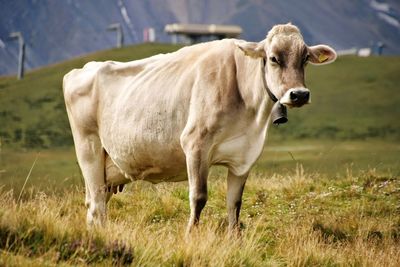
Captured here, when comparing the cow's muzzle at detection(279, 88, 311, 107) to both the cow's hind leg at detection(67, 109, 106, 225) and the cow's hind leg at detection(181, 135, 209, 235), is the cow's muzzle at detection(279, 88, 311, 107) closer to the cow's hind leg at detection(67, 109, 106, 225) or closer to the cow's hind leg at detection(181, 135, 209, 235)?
the cow's hind leg at detection(181, 135, 209, 235)

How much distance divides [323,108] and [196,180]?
207ft

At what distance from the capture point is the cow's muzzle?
8.73 meters

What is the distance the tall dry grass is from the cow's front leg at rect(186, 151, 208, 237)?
0.37 meters

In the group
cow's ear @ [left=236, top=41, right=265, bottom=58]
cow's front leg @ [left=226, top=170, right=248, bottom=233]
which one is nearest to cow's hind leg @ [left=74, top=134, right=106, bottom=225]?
cow's front leg @ [left=226, top=170, right=248, bottom=233]

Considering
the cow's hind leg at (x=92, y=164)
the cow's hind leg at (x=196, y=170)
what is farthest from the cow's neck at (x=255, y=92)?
the cow's hind leg at (x=92, y=164)

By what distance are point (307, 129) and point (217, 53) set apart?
5678cm

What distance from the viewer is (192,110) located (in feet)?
31.6

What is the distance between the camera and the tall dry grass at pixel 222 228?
7.39m

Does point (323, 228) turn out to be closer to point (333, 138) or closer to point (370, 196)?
point (370, 196)

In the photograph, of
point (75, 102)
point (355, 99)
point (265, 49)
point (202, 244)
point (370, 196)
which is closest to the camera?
point (202, 244)

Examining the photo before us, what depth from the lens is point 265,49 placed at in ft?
30.8

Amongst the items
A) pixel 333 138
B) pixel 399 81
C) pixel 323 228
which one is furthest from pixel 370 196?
pixel 399 81

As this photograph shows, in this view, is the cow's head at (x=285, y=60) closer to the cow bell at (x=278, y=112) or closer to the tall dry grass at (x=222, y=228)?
the cow bell at (x=278, y=112)

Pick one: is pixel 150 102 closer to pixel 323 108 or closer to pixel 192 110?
pixel 192 110
